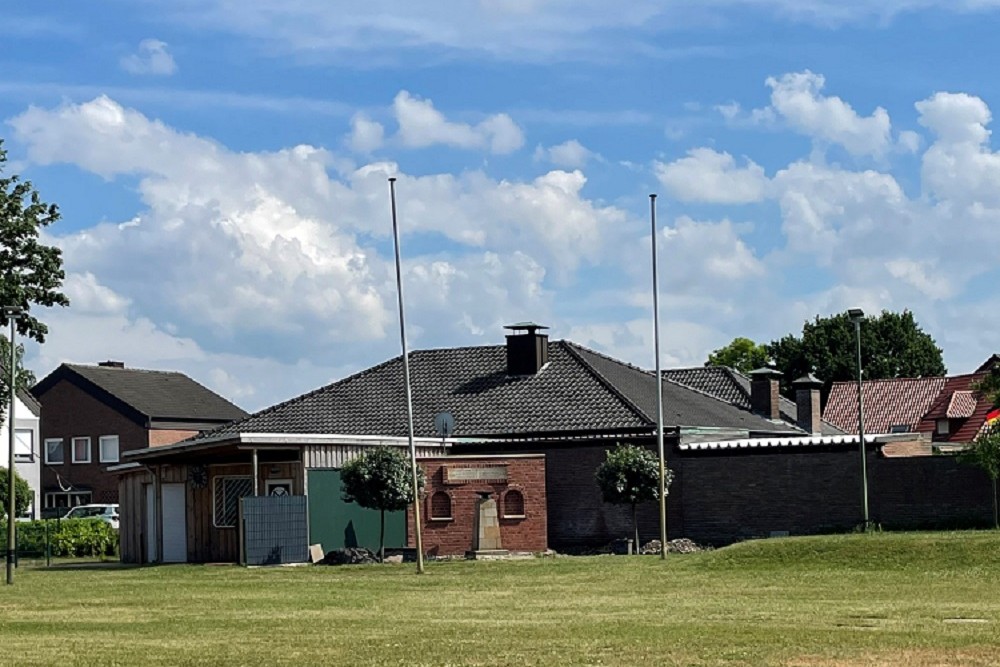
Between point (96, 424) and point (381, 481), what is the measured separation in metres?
45.9

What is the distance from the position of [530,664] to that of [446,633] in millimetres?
3863

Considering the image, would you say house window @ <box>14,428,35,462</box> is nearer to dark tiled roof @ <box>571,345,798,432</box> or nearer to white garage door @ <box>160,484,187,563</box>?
dark tiled roof @ <box>571,345,798,432</box>

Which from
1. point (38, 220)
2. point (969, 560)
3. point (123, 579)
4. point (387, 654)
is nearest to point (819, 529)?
point (969, 560)

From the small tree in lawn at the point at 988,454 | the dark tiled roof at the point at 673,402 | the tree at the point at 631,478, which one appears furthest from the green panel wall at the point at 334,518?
the small tree in lawn at the point at 988,454

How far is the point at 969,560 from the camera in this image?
31.3m

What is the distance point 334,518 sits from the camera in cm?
4459

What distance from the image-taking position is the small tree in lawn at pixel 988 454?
4088cm

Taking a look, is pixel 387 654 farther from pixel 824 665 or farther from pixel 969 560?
pixel 969 560

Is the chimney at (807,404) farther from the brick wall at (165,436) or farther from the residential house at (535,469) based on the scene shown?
the brick wall at (165,436)

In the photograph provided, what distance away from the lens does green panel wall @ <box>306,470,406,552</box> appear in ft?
144

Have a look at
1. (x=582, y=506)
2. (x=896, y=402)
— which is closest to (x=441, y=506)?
(x=582, y=506)

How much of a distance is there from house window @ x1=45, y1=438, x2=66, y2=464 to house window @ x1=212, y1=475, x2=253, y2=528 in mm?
42499

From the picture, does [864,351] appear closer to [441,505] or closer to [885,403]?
[885,403]

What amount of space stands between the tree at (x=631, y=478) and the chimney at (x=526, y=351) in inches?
407
